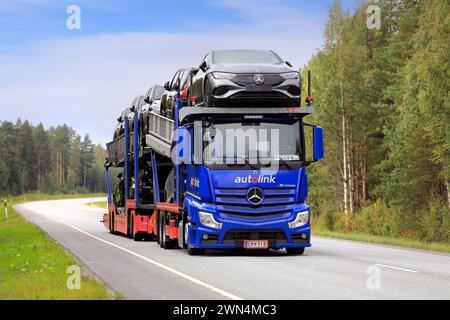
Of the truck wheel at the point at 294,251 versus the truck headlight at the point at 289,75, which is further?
the truck wheel at the point at 294,251

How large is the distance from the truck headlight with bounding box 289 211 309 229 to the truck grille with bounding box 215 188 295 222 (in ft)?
0.75

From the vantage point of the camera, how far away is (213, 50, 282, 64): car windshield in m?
19.6

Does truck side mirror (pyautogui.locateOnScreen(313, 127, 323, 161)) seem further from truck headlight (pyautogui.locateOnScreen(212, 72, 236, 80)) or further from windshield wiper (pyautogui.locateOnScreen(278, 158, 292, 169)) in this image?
truck headlight (pyautogui.locateOnScreen(212, 72, 236, 80))

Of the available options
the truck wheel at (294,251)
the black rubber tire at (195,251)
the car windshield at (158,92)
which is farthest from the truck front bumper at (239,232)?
the car windshield at (158,92)

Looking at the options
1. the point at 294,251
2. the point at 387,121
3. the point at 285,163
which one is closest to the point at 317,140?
the point at 285,163

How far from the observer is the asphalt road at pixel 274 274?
11.9 m

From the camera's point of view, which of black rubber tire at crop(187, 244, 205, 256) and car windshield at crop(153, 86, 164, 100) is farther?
car windshield at crop(153, 86, 164, 100)

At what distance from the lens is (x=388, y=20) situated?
53219 millimetres

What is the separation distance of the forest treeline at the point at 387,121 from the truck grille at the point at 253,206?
40.1 ft

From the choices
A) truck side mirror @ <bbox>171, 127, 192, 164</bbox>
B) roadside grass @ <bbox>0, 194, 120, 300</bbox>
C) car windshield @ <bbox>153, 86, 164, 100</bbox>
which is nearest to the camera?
roadside grass @ <bbox>0, 194, 120, 300</bbox>

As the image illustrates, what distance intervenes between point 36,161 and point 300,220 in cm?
16380

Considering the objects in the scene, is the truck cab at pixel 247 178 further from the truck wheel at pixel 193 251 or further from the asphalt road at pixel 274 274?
the asphalt road at pixel 274 274

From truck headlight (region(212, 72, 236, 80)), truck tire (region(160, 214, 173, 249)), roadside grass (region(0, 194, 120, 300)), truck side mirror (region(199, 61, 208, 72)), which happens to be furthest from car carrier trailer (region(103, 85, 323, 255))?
roadside grass (region(0, 194, 120, 300))
